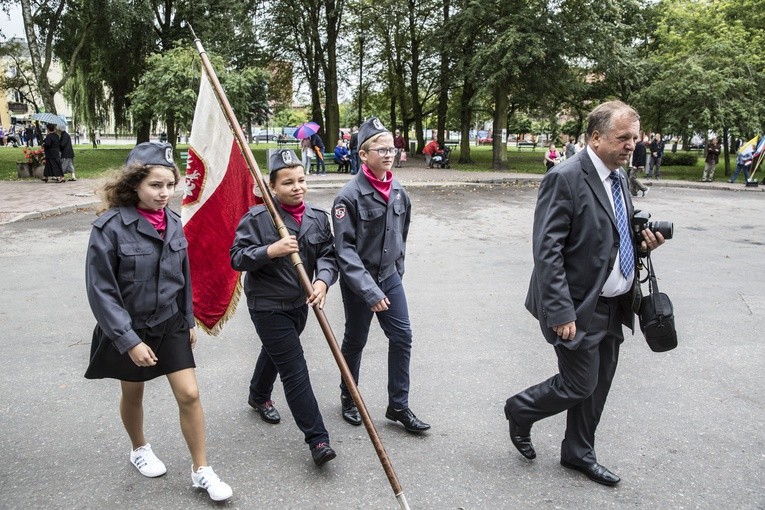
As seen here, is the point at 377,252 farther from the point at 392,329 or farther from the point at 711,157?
the point at 711,157

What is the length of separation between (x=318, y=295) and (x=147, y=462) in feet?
4.23

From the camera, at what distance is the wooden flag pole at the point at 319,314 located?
2.85 metres

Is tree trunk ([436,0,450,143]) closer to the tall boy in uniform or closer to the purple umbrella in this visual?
the purple umbrella

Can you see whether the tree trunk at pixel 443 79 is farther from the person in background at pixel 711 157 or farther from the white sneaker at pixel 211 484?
the white sneaker at pixel 211 484

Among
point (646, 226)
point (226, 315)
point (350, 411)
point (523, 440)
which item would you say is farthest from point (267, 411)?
point (646, 226)

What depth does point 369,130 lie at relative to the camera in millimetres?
3781

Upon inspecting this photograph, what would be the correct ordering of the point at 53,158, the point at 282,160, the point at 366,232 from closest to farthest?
the point at 282,160, the point at 366,232, the point at 53,158

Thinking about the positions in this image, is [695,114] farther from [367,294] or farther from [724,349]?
[367,294]

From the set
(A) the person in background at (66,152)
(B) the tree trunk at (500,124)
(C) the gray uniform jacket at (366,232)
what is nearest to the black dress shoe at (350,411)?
(C) the gray uniform jacket at (366,232)

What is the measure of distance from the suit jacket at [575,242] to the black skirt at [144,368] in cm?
179

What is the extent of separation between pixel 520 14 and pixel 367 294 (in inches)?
907

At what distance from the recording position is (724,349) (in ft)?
17.3

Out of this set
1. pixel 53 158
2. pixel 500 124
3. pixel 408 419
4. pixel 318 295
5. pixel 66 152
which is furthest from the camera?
pixel 500 124

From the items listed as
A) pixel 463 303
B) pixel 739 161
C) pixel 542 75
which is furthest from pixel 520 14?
pixel 463 303
